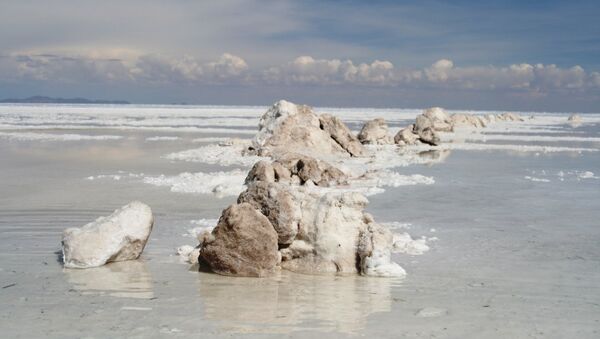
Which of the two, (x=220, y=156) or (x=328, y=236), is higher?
(x=328, y=236)

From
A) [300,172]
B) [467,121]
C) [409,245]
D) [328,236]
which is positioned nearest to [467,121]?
[467,121]

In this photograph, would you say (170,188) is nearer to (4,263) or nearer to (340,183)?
(340,183)

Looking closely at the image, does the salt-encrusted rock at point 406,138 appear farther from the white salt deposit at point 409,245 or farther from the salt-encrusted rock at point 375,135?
the white salt deposit at point 409,245

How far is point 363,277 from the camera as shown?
7496mm

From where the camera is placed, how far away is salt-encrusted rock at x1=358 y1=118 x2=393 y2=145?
99.3 ft

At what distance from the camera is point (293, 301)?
255 inches


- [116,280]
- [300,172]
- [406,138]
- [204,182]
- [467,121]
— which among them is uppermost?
[467,121]

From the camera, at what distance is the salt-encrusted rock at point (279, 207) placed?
8.02 m

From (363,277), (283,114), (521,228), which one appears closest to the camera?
(363,277)

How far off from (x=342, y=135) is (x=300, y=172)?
9.78m

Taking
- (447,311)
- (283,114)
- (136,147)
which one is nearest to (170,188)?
(447,311)

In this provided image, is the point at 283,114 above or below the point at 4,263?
above

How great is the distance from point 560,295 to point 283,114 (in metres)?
18.9

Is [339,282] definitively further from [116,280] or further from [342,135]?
[342,135]
